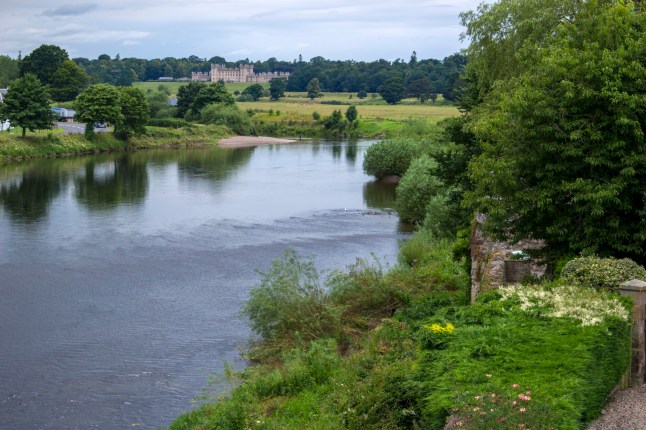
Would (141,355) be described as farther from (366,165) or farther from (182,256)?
(366,165)

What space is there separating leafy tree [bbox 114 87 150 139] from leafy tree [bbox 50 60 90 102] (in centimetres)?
2968

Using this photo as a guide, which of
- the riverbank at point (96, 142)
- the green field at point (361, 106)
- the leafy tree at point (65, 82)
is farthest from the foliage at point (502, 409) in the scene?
the leafy tree at point (65, 82)

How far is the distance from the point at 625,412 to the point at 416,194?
31767 millimetres

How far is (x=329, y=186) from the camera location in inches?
2255

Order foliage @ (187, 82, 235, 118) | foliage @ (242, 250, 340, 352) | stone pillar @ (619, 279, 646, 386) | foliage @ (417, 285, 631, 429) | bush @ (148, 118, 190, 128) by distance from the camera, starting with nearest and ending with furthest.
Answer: foliage @ (417, 285, 631, 429) < stone pillar @ (619, 279, 646, 386) < foliage @ (242, 250, 340, 352) < bush @ (148, 118, 190, 128) < foliage @ (187, 82, 235, 118)

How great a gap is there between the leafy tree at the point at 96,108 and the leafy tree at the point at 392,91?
248ft

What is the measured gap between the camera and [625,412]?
10914 millimetres

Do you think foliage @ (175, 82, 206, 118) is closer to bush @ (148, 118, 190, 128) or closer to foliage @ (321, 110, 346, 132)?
bush @ (148, 118, 190, 128)

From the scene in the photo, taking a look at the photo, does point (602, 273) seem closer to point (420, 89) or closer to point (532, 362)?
point (532, 362)

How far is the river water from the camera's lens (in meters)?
20.4

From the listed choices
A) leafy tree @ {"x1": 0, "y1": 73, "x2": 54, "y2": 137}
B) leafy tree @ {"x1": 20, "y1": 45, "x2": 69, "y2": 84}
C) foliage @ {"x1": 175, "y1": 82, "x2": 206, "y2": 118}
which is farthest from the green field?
leafy tree @ {"x1": 0, "y1": 73, "x2": 54, "y2": 137}

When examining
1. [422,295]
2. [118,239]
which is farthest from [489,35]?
[118,239]

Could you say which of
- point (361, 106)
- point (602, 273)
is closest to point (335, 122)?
point (361, 106)

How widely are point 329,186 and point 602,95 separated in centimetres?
4066
